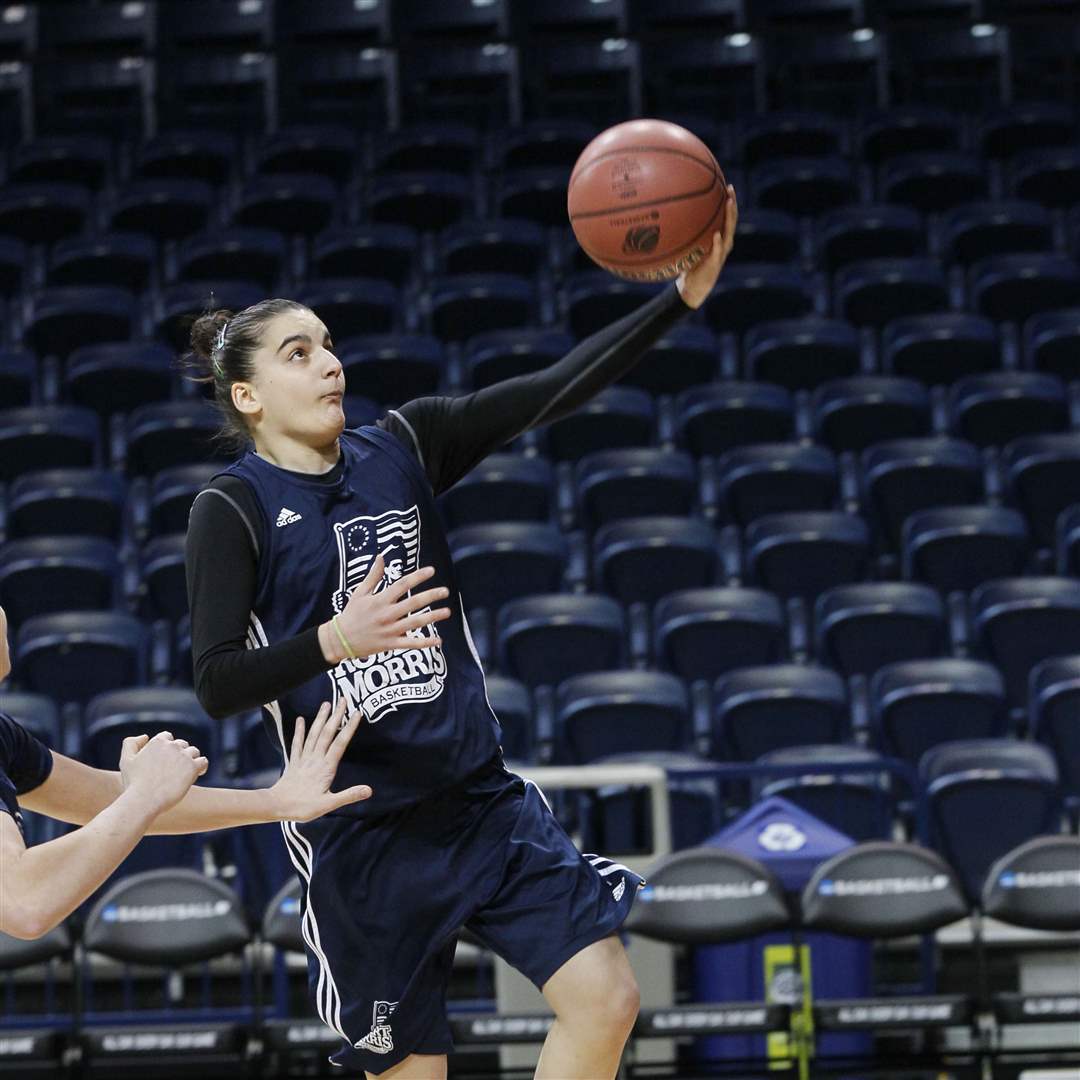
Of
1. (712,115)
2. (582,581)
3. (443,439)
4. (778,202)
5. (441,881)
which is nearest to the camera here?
(441,881)

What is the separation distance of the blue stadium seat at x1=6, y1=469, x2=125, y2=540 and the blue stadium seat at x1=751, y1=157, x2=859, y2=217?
5.44 m

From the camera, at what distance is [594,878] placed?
3758mm

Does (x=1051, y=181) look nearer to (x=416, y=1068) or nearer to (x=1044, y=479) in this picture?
(x=1044, y=479)

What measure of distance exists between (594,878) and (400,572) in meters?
0.70

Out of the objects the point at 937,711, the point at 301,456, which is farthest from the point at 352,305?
the point at 301,456

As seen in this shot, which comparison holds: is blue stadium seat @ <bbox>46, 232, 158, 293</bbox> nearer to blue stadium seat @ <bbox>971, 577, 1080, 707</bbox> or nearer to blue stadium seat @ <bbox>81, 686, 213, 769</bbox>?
blue stadium seat @ <bbox>81, 686, 213, 769</bbox>

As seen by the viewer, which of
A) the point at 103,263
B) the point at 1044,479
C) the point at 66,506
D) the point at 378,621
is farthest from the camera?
the point at 103,263

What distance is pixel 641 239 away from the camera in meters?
3.96

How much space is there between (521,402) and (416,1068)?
1.31 metres

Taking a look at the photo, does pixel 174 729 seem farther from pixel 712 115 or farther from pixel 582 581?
pixel 712 115

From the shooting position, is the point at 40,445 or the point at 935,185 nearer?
the point at 40,445

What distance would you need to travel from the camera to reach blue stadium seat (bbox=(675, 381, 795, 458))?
33.9ft

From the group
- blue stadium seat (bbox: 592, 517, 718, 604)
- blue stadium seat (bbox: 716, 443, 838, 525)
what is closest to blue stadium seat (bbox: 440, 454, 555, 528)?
blue stadium seat (bbox: 592, 517, 718, 604)

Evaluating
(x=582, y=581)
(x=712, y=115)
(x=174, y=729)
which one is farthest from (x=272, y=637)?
(x=712, y=115)
